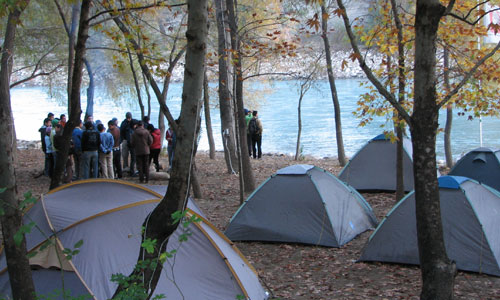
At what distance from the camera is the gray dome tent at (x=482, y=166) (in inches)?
442

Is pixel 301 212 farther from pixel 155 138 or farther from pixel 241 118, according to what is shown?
pixel 155 138

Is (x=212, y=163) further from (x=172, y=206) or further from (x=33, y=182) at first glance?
(x=172, y=206)

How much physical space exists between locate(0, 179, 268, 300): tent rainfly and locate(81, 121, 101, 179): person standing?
608 cm

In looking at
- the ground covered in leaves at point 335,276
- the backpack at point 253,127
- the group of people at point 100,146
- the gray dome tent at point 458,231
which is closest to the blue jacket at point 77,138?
the group of people at point 100,146

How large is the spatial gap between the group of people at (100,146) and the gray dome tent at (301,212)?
4829 mm

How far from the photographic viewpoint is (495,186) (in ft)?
36.4

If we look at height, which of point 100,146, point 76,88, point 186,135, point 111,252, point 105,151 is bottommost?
point 111,252

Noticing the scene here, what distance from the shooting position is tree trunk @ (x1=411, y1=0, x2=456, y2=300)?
5227mm

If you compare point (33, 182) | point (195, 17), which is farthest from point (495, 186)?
point (33, 182)

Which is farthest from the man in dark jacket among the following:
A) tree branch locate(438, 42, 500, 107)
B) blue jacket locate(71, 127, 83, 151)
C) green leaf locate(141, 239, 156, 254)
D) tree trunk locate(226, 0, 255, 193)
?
green leaf locate(141, 239, 156, 254)

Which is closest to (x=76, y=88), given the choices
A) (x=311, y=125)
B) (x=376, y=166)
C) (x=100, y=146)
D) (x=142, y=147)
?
(x=100, y=146)

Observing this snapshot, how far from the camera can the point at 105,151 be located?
1264 centimetres

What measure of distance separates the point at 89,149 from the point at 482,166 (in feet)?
29.0

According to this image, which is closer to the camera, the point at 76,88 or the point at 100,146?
the point at 76,88
